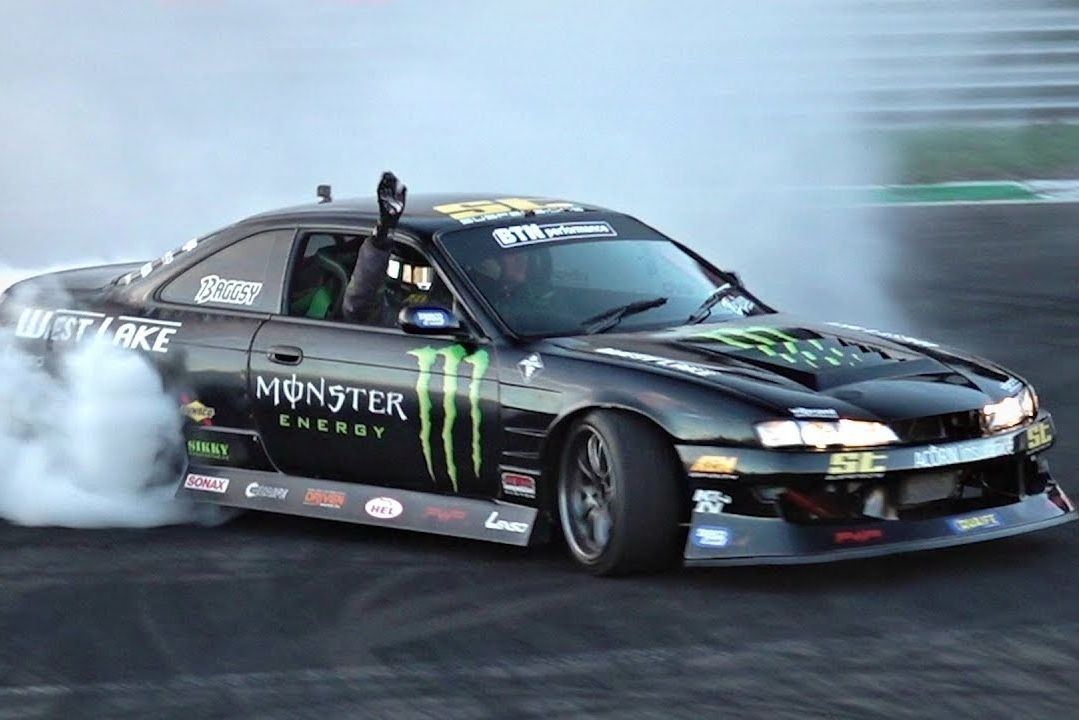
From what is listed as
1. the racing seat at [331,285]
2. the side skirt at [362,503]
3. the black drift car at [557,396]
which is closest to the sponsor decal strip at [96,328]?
the black drift car at [557,396]

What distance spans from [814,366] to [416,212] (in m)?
1.74

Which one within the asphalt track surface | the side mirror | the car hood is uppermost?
the side mirror

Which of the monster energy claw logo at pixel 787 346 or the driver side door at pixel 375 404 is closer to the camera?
the monster energy claw logo at pixel 787 346

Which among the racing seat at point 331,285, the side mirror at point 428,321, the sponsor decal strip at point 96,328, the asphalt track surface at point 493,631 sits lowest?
the asphalt track surface at point 493,631

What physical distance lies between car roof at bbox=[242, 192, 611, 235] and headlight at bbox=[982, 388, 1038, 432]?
179 cm

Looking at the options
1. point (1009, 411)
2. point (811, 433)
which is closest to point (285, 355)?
point (811, 433)

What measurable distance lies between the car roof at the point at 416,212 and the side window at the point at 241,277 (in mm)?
120

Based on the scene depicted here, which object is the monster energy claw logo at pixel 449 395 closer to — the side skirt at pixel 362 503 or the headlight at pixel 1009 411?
the side skirt at pixel 362 503

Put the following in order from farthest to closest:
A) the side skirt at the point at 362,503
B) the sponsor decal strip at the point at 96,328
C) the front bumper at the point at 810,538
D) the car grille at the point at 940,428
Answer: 1. the sponsor decal strip at the point at 96,328
2. the side skirt at the point at 362,503
3. the car grille at the point at 940,428
4. the front bumper at the point at 810,538

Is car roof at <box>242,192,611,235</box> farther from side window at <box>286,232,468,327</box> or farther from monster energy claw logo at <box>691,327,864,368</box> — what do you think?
monster energy claw logo at <box>691,327,864,368</box>

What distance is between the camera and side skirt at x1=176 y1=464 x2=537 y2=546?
22.0 feet

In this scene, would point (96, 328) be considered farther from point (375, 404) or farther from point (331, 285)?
point (375, 404)

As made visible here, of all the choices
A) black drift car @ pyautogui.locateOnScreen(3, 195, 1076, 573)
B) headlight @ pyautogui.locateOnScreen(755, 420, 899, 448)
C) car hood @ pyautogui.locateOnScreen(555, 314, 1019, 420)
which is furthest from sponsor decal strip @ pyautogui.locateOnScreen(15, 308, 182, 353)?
headlight @ pyautogui.locateOnScreen(755, 420, 899, 448)

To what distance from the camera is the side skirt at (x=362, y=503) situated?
22.0ft
